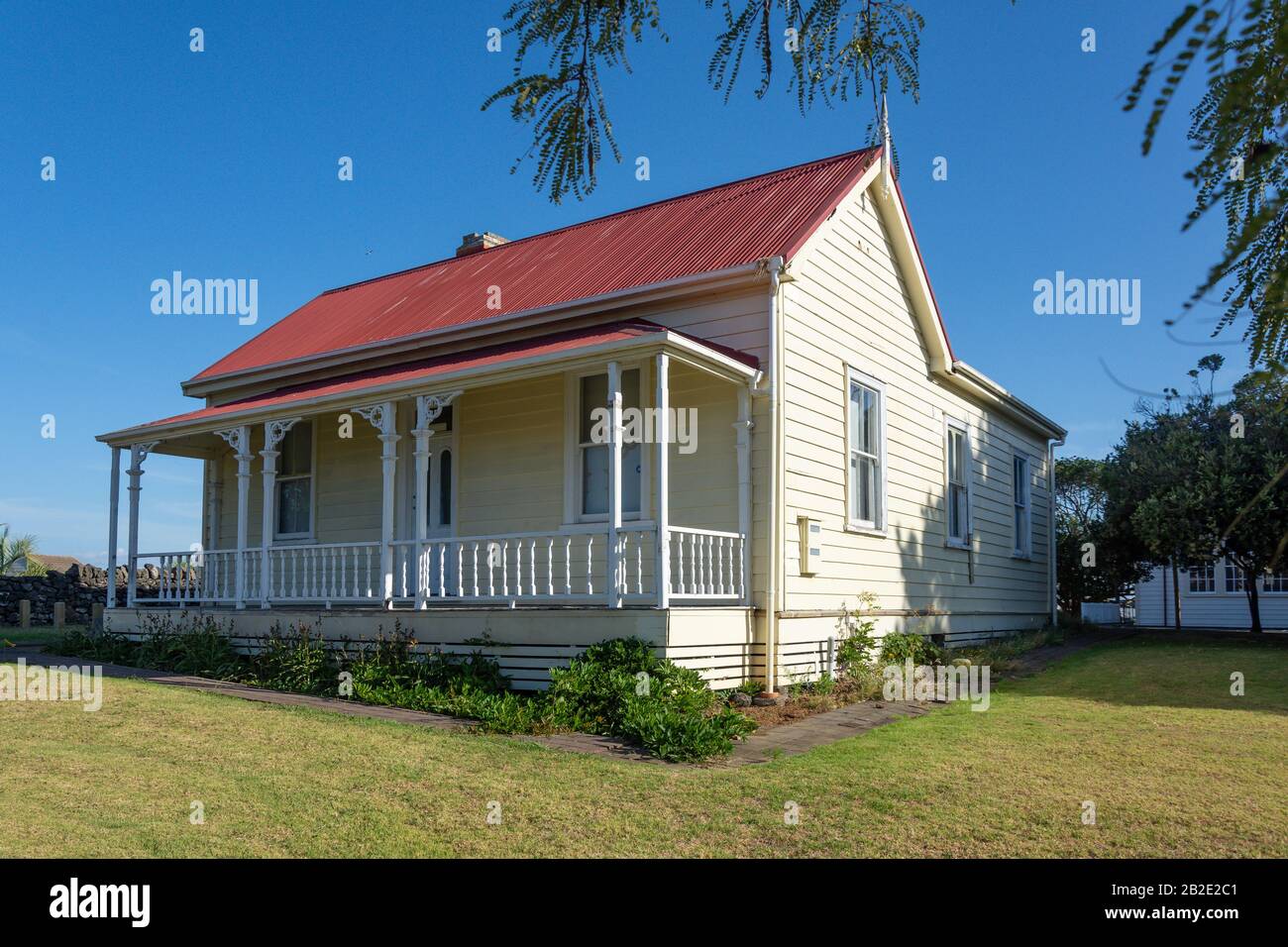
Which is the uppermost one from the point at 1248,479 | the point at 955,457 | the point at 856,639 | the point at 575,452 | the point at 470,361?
the point at 470,361

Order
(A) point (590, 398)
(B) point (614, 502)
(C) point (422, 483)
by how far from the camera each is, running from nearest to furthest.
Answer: (B) point (614, 502) → (C) point (422, 483) → (A) point (590, 398)

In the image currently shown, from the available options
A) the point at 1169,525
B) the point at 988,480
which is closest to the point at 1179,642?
the point at 1169,525

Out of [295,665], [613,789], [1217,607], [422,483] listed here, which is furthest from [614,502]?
[1217,607]

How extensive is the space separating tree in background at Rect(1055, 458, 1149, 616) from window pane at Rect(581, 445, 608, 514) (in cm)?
1044

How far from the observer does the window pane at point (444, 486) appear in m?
14.6

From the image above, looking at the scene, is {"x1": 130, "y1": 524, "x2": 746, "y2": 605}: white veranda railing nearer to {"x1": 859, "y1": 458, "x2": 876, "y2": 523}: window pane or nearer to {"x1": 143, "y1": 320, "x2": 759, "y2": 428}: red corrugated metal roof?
{"x1": 143, "y1": 320, "x2": 759, "y2": 428}: red corrugated metal roof

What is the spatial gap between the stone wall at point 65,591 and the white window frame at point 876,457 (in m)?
18.5

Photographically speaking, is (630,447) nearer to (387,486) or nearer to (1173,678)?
(387,486)

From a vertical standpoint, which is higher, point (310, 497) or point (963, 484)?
point (963, 484)

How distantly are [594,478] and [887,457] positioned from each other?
427 centimetres

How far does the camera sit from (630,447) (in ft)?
41.2

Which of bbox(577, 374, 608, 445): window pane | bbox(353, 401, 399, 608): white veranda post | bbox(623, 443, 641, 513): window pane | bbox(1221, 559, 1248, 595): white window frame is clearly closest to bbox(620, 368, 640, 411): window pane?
bbox(577, 374, 608, 445): window pane

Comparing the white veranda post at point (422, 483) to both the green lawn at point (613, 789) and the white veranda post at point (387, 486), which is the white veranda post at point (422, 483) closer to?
the white veranda post at point (387, 486)

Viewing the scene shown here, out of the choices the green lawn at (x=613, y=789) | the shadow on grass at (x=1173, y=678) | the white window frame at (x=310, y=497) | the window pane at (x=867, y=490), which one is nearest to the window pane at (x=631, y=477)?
the window pane at (x=867, y=490)
